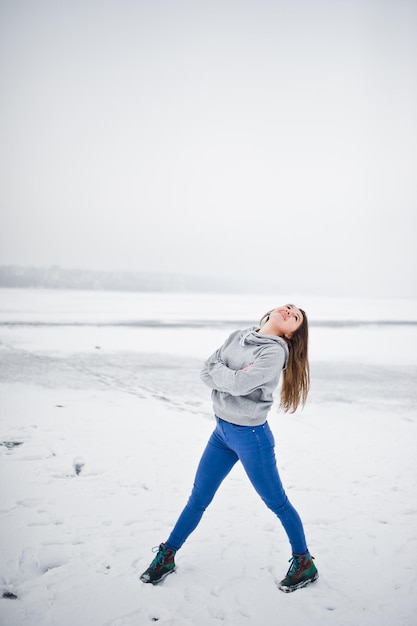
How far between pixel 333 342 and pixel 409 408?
8.53m

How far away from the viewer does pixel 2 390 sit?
281 inches

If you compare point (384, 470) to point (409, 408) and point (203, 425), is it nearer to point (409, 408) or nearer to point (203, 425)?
point (203, 425)

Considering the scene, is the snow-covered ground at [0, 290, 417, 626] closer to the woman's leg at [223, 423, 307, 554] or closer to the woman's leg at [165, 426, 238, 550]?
the woman's leg at [165, 426, 238, 550]

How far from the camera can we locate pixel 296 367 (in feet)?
8.35

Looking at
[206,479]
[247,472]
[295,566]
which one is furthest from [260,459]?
[295,566]

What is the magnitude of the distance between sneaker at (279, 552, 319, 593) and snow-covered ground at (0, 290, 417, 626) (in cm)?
5

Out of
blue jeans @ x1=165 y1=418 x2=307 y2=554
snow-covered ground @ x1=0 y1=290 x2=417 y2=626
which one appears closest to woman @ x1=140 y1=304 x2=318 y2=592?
blue jeans @ x1=165 y1=418 x2=307 y2=554

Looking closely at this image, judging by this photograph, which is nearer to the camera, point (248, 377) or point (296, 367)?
point (248, 377)

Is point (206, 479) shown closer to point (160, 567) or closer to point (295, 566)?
point (160, 567)

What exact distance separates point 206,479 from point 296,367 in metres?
0.85

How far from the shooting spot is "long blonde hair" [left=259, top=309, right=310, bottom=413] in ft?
8.17

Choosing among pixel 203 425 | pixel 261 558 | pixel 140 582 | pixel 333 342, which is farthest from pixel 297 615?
pixel 333 342

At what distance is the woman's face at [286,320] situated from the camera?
7.93 feet

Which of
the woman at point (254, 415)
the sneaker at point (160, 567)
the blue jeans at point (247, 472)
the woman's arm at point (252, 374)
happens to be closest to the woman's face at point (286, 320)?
the woman at point (254, 415)
